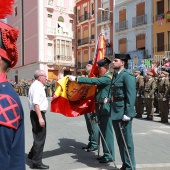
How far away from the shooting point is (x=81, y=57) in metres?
43.7

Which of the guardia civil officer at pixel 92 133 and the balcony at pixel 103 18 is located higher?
the balcony at pixel 103 18

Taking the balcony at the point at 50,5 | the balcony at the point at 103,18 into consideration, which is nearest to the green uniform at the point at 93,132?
the balcony at the point at 103,18

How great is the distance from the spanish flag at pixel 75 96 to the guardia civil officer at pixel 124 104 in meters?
1.07

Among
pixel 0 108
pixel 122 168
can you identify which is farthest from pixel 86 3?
pixel 0 108

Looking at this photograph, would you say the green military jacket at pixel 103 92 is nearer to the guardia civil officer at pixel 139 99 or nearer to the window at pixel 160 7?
the guardia civil officer at pixel 139 99

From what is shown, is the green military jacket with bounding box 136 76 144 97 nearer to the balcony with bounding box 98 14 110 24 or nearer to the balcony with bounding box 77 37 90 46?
the balcony with bounding box 98 14 110 24

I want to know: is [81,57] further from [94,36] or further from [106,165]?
[106,165]

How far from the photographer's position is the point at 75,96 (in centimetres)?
639

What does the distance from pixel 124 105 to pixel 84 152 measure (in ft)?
7.03

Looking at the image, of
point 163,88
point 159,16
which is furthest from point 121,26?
point 163,88

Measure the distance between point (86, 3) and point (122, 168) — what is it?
38.5 m

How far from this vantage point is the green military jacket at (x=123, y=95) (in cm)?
513

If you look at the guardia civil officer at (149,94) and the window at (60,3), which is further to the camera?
the window at (60,3)

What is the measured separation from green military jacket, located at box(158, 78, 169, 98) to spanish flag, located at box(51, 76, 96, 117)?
6.29 m
